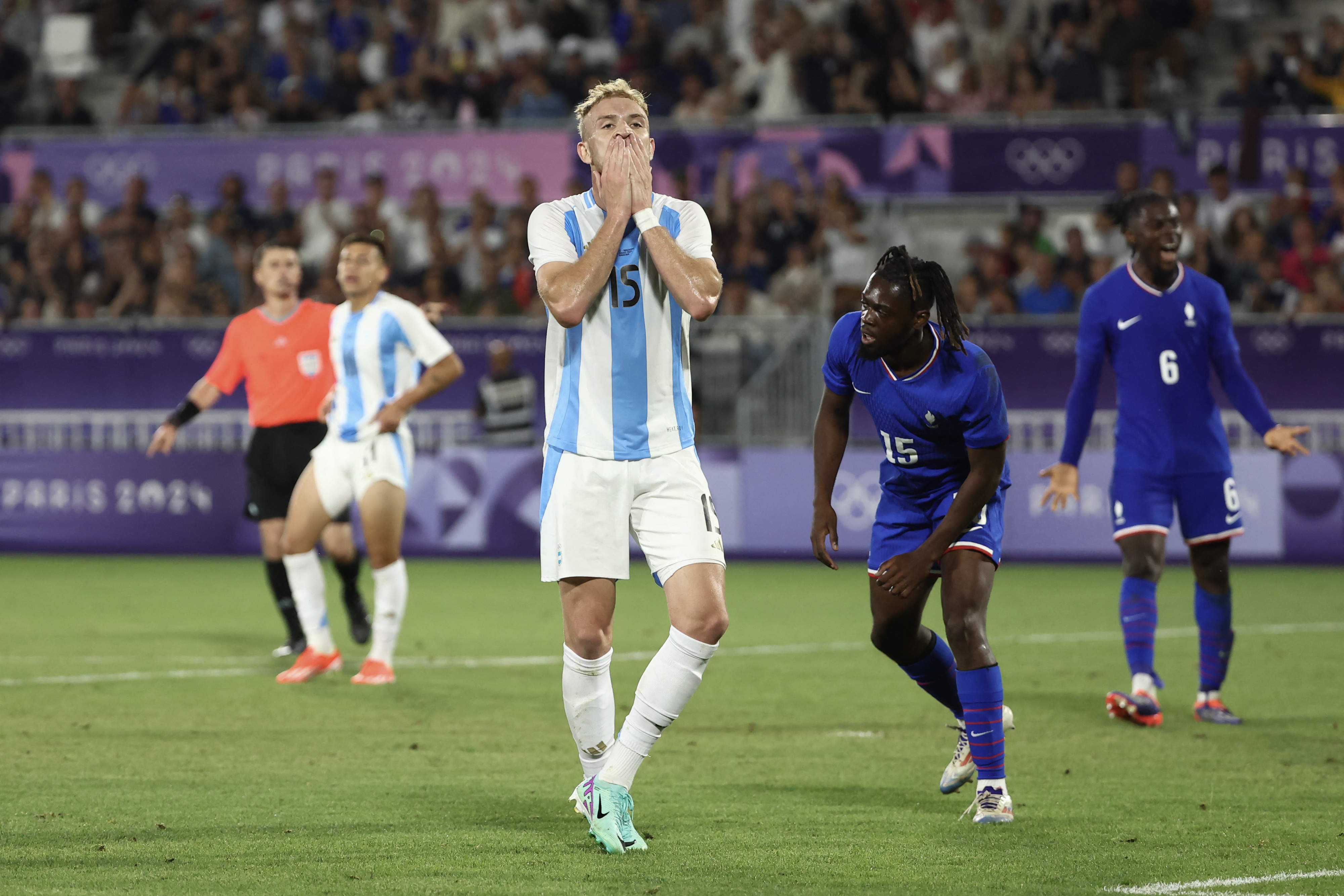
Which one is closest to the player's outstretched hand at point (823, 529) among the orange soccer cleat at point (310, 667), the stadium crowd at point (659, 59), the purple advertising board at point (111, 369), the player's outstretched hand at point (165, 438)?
the orange soccer cleat at point (310, 667)

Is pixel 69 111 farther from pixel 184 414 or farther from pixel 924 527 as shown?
pixel 924 527

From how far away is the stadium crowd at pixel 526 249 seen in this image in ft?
61.0

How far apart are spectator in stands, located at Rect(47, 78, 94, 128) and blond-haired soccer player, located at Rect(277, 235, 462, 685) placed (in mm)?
14818

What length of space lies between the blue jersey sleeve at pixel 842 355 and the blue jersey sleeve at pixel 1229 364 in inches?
110

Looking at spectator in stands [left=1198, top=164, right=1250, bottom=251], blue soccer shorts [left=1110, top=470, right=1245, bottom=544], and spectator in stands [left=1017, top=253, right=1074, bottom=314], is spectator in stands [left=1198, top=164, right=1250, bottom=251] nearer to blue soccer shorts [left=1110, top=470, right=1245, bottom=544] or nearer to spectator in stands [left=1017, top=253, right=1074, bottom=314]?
spectator in stands [left=1017, top=253, right=1074, bottom=314]

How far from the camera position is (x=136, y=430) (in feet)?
63.1

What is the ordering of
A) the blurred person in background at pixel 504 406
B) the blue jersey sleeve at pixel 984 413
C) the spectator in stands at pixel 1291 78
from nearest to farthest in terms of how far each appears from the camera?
the blue jersey sleeve at pixel 984 413, the blurred person in background at pixel 504 406, the spectator in stands at pixel 1291 78

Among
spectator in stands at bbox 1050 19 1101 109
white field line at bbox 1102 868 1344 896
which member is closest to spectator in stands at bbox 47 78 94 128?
spectator in stands at bbox 1050 19 1101 109

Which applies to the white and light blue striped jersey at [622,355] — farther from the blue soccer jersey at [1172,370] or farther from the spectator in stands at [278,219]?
the spectator in stands at [278,219]

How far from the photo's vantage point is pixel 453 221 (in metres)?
21.6

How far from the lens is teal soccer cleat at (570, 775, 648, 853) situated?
5477mm

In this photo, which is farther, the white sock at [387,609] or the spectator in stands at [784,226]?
the spectator in stands at [784,226]

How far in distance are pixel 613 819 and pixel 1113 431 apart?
11992mm

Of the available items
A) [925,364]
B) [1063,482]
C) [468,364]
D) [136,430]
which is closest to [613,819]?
[925,364]
